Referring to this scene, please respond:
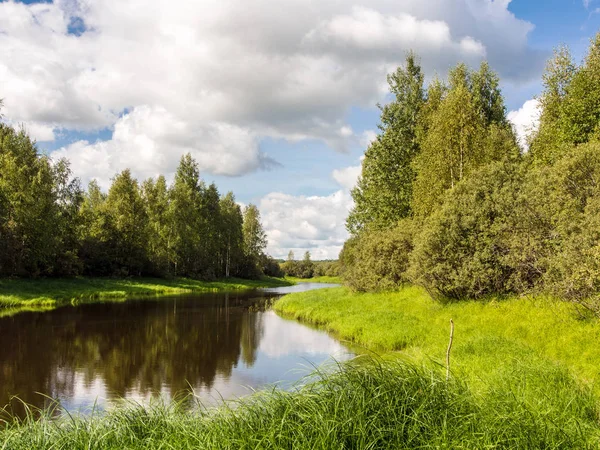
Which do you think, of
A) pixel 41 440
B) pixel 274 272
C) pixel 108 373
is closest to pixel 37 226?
pixel 108 373

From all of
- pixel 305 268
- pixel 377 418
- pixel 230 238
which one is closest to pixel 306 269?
pixel 305 268

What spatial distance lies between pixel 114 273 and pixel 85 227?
7120mm

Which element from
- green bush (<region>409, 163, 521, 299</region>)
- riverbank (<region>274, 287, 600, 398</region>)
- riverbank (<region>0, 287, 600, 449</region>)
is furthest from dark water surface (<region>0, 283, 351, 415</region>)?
green bush (<region>409, 163, 521, 299</region>)

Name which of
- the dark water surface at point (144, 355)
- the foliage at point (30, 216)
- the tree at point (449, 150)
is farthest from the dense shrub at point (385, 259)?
the foliage at point (30, 216)

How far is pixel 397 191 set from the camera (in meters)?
38.6

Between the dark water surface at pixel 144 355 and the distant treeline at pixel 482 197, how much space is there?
776 centimetres

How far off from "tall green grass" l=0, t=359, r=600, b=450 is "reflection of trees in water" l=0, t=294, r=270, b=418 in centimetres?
724

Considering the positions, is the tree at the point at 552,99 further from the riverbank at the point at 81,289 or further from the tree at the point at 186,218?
the tree at the point at 186,218

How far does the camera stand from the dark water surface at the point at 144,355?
14273mm

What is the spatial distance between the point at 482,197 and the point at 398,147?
55.5ft

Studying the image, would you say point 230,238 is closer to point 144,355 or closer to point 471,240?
point 144,355

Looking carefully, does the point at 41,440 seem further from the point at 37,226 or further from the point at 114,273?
the point at 114,273

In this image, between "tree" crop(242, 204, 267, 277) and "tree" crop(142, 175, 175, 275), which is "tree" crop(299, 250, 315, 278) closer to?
"tree" crop(242, 204, 267, 277)

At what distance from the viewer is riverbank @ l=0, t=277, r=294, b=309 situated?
36.4 metres
